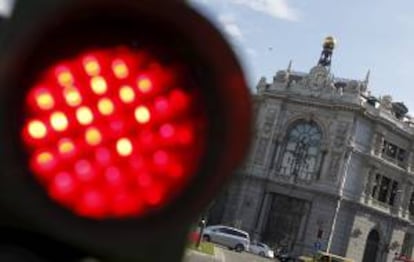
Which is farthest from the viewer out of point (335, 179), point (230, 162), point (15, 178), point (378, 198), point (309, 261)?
point (378, 198)

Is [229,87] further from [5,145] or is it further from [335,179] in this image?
[335,179]

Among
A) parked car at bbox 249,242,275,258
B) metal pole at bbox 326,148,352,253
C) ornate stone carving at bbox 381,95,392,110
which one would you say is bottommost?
parked car at bbox 249,242,275,258

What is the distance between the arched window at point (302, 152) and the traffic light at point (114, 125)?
56.3m

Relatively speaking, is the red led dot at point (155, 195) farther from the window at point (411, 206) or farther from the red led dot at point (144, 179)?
the window at point (411, 206)

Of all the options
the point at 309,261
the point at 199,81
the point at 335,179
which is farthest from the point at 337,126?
the point at 199,81

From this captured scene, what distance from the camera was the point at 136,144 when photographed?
1.16 meters

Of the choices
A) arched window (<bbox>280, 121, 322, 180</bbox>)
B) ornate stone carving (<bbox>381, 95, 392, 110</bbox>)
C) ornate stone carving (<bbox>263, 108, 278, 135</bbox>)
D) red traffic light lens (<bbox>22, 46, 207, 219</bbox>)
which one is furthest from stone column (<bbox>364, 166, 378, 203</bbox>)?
red traffic light lens (<bbox>22, 46, 207, 219</bbox>)

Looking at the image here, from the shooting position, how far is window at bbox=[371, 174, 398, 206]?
60.7 metres

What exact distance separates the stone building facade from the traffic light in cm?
5395

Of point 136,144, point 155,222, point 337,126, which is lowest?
point 155,222

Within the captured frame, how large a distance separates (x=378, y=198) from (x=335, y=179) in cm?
678

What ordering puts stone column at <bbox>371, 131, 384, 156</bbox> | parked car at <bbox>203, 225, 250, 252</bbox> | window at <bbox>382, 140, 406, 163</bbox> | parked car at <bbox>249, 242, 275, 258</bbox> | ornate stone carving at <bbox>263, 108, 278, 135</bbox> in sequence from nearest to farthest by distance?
parked car at <bbox>203, 225, 250, 252</bbox>
parked car at <bbox>249, 242, 275, 258</bbox>
ornate stone carving at <bbox>263, 108, 278, 135</bbox>
stone column at <bbox>371, 131, 384, 156</bbox>
window at <bbox>382, 140, 406, 163</bbox>

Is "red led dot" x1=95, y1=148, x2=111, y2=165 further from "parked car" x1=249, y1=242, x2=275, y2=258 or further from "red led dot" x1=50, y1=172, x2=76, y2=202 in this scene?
"parked car" x1=249, y1=242, x2=275, y2=258

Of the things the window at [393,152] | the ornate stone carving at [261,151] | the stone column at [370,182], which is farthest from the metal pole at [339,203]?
the ornate stone carving at [261,151]
